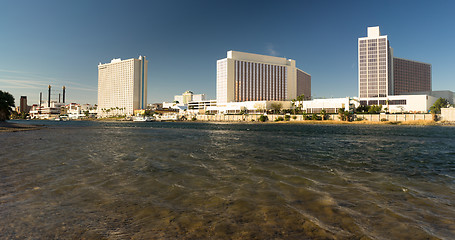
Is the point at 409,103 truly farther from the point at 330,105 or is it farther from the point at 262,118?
the point at 262,118

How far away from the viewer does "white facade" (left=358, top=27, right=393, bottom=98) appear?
171500 millimetres

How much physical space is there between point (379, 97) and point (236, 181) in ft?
639

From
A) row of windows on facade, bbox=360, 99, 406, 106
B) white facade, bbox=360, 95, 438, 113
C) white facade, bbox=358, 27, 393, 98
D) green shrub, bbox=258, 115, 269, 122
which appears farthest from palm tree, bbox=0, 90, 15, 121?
white facade, bbox=358, 27, 393, 98

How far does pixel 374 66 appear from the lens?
576 ft

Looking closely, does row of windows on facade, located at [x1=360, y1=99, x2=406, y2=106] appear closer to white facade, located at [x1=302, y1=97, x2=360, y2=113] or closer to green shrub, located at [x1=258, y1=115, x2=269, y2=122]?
white facade, located at [x1=302, y1=97, x2=360, y2=113]

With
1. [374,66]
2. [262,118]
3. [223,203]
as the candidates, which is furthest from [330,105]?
[223,203]

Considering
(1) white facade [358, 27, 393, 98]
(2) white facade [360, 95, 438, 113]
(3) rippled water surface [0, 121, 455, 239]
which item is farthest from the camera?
(1) white facade [358, 27, 393, 98]

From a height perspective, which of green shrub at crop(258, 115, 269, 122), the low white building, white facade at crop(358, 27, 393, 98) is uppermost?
white facade at crop(358, 27, 393, 98)

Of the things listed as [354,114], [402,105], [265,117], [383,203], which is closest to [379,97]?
[402,105]

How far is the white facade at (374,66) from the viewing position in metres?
172

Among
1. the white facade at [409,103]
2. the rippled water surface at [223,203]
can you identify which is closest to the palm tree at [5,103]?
the rippled water surface at [223,203]

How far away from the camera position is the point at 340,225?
6.39 meters

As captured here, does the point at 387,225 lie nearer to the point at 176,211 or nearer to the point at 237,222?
the point at 237,222

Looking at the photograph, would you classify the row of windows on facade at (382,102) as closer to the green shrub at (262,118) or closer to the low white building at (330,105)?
the low white building at (330,105)
